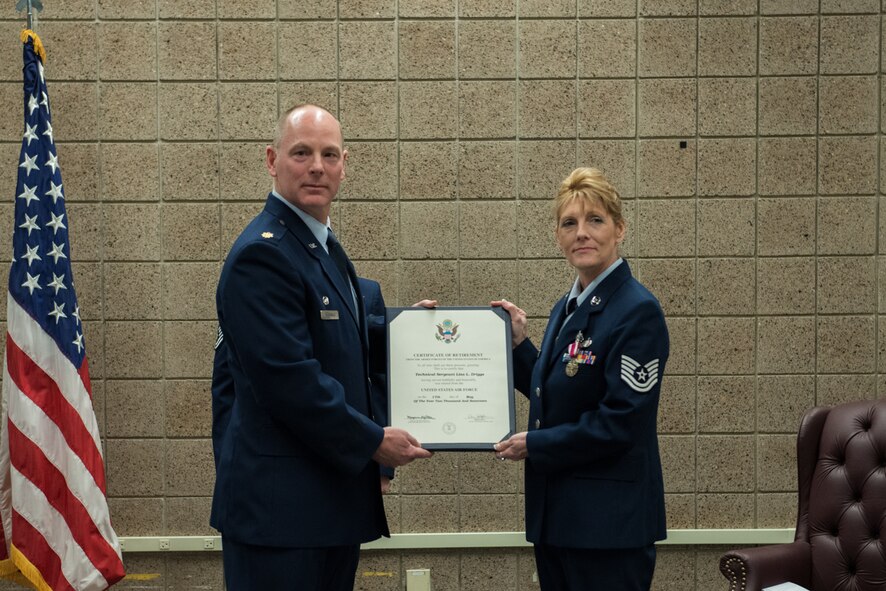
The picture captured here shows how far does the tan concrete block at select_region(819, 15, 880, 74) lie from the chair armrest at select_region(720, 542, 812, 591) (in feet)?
6.24

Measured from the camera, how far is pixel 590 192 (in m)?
2.45

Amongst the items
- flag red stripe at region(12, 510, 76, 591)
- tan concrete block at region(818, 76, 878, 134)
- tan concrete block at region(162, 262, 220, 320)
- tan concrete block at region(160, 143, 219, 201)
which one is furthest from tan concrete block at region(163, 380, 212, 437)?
tan concrete block at region(818, 76, 878, 134)

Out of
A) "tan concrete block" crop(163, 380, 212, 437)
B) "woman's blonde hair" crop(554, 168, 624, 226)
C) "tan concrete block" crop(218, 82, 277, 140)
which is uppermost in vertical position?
"tan concrete block" crop(218, 82, 277, 140)

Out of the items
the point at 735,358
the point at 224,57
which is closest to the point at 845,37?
the point at 735,358

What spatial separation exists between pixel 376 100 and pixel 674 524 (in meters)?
2.07

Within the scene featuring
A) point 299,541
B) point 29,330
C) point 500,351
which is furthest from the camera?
point 29,330

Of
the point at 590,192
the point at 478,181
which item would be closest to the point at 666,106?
the point at 478,181

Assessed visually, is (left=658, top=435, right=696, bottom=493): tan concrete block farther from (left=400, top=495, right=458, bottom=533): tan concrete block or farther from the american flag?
the american flag

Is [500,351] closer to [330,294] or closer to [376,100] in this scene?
[330,294]

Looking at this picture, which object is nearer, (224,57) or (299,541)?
(299,541)

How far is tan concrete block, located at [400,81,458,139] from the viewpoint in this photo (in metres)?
3.56

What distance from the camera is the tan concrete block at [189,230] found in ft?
11.7

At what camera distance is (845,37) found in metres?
3.57

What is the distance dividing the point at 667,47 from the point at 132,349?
2.44 meters
